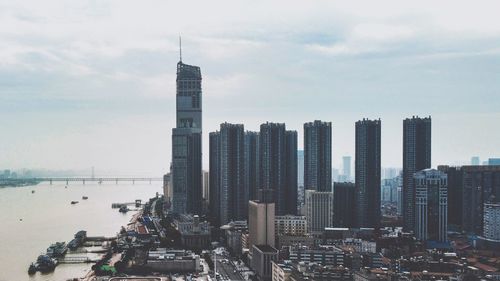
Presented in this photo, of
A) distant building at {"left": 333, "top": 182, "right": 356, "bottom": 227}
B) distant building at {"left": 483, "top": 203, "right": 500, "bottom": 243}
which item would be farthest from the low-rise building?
distant building at {"left": 483, "top": 203, "right": 500, "bottom": 243}

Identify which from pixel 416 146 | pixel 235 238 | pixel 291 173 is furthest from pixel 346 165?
pixel 235 238

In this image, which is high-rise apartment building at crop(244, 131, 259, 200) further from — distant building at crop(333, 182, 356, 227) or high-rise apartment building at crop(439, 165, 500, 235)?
high-rise apartment building at crop(439, 165, 500, 235)

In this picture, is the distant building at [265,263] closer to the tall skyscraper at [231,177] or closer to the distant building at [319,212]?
the distant building at [319,212]

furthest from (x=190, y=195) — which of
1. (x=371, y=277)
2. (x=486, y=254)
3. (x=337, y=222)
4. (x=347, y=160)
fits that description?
(x=347, y=160)

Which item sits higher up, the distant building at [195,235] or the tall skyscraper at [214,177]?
the tall skyscraper at [214,177]

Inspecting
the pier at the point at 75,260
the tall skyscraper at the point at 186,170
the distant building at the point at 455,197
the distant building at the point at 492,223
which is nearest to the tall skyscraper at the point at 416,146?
the distant building at the point at 455,197

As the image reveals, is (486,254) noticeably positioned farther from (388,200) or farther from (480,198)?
(388,200)

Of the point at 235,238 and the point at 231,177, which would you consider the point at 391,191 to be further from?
the point at 235,238
